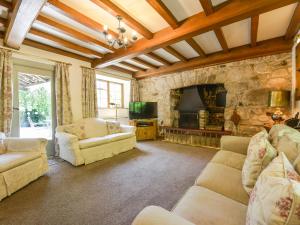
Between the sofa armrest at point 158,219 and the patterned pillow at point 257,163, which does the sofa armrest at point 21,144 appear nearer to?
the sofa armrest at point 158,219

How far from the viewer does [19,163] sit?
2.02 meters

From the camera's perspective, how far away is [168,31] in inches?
101

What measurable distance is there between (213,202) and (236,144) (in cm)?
131

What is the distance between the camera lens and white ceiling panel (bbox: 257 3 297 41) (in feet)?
7.18

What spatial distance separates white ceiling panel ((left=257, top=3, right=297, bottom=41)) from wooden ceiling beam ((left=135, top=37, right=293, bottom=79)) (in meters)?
0.17

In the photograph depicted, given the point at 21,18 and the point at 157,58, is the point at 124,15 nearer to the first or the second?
the point at 21,18

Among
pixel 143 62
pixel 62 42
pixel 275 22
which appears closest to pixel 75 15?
pixel 62 42

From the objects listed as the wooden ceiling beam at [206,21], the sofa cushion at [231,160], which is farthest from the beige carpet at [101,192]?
the wooden ceiling beam at [206,21]

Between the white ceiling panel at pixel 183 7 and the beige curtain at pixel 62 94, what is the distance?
2.79m

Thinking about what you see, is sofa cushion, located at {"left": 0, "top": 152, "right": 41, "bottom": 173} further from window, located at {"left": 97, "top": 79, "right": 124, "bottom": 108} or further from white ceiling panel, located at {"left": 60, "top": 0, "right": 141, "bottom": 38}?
window, located at {"left": 97, "top": 79, "right": 124, "bottom": 108}

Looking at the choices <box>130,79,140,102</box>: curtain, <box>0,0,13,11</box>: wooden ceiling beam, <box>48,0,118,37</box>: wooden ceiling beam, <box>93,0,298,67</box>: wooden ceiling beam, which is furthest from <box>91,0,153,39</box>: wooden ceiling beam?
<box>130,79,140,102</box>: curtain

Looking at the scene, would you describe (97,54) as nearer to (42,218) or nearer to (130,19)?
(130,19)

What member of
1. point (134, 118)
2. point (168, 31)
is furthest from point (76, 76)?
point (168, 31)

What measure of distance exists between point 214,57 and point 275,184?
3.79m
